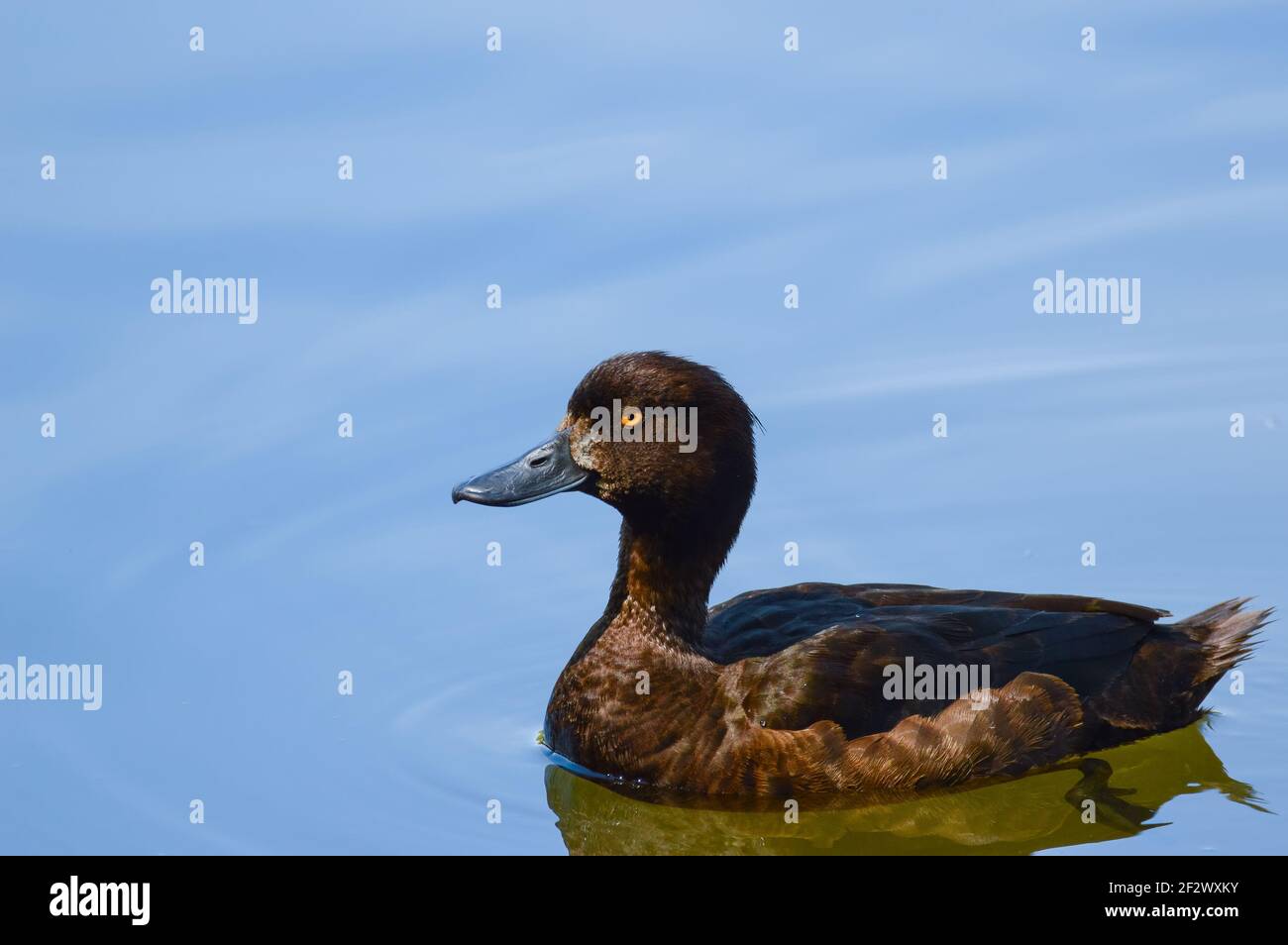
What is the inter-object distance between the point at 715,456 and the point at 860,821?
6.05 feet

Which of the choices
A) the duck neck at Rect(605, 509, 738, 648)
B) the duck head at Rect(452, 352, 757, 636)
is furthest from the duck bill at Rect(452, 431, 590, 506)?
the duck neck at Rect(605, 509, 738, 648)

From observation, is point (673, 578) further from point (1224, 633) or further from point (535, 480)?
point (1224, 633)

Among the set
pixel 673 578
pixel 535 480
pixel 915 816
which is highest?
pixel 535 480

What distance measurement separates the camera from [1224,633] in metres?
12.5

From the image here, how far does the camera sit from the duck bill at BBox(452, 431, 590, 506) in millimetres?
12039

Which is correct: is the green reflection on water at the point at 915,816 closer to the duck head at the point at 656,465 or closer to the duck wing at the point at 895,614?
the duck wing at the point at 895,614

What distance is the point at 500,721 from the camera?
1247 centimetres

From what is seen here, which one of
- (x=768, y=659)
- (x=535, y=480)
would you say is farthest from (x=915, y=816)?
(x=535, y=480)

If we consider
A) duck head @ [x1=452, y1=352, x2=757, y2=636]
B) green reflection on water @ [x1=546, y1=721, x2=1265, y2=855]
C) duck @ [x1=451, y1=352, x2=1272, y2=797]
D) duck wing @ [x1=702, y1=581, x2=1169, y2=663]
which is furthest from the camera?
duck wing @ [x1=702, y1=581, x2=1169, y2=663]

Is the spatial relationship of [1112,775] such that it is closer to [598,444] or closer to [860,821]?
[860,821]

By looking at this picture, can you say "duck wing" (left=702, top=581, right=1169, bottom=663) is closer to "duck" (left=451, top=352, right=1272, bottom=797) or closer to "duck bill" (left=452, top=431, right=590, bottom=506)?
"duck" (left=451, top=352, right=1272, bottom=797)

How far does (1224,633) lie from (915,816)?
204 centimetres
